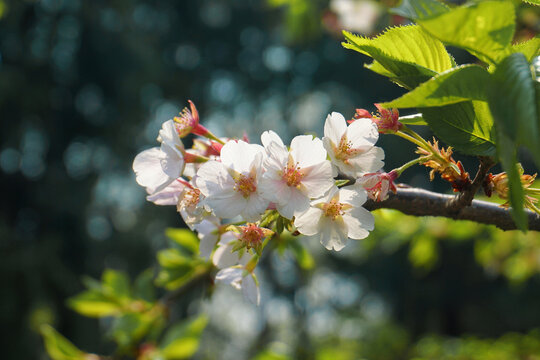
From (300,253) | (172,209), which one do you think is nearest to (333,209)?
(300,253)

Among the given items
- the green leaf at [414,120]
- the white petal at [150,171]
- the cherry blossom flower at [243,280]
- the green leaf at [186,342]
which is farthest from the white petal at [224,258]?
the green leaf at [186,342]

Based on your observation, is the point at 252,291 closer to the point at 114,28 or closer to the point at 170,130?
the point at 170,130

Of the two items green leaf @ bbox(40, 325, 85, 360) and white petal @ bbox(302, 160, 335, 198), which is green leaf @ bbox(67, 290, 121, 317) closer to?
green leaf @ bbox(40, 325, 85, 360)

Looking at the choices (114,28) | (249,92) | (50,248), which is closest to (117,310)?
(50,248)

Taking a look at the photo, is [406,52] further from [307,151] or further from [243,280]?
[243,280]

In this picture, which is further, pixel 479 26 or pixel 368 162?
pixel 368 162

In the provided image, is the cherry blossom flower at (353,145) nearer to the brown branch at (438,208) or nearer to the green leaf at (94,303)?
the brown branch at (438,208)
